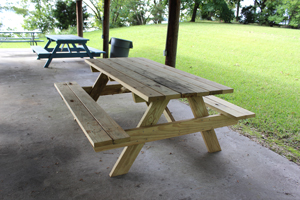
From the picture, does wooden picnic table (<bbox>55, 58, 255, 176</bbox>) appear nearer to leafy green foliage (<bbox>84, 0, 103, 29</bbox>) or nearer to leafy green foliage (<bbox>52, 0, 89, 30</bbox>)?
leafy green foliage (<bbox>52, 0, 89, 30</bbox>)

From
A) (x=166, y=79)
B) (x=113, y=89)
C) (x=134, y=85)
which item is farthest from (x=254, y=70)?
(x=134, y=85)

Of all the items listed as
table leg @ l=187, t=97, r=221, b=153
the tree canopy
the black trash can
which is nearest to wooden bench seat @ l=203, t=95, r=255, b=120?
table leg @ l=187, t=97, r=221, b=153

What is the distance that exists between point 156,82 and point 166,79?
0.17 meters

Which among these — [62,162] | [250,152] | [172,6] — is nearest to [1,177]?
[62,162]

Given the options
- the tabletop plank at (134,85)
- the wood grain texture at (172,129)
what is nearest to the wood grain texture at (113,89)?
the tabletop plank at (134,85)

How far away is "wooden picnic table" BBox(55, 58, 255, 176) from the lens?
170 cm

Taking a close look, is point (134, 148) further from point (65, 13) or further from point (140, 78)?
point (65, 13)

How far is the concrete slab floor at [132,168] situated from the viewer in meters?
1.81

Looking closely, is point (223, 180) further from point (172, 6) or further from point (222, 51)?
point (222, 51)

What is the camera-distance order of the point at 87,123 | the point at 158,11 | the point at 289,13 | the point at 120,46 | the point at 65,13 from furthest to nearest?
the point at 158,11
the point at 289,13
the point at 65,13
the point at 120,46
the point at 87,123

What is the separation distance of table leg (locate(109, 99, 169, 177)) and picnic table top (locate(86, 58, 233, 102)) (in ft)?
0.48

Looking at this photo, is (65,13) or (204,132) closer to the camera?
(204,132)

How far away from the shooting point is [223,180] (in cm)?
200

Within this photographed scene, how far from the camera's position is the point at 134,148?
1981mm
